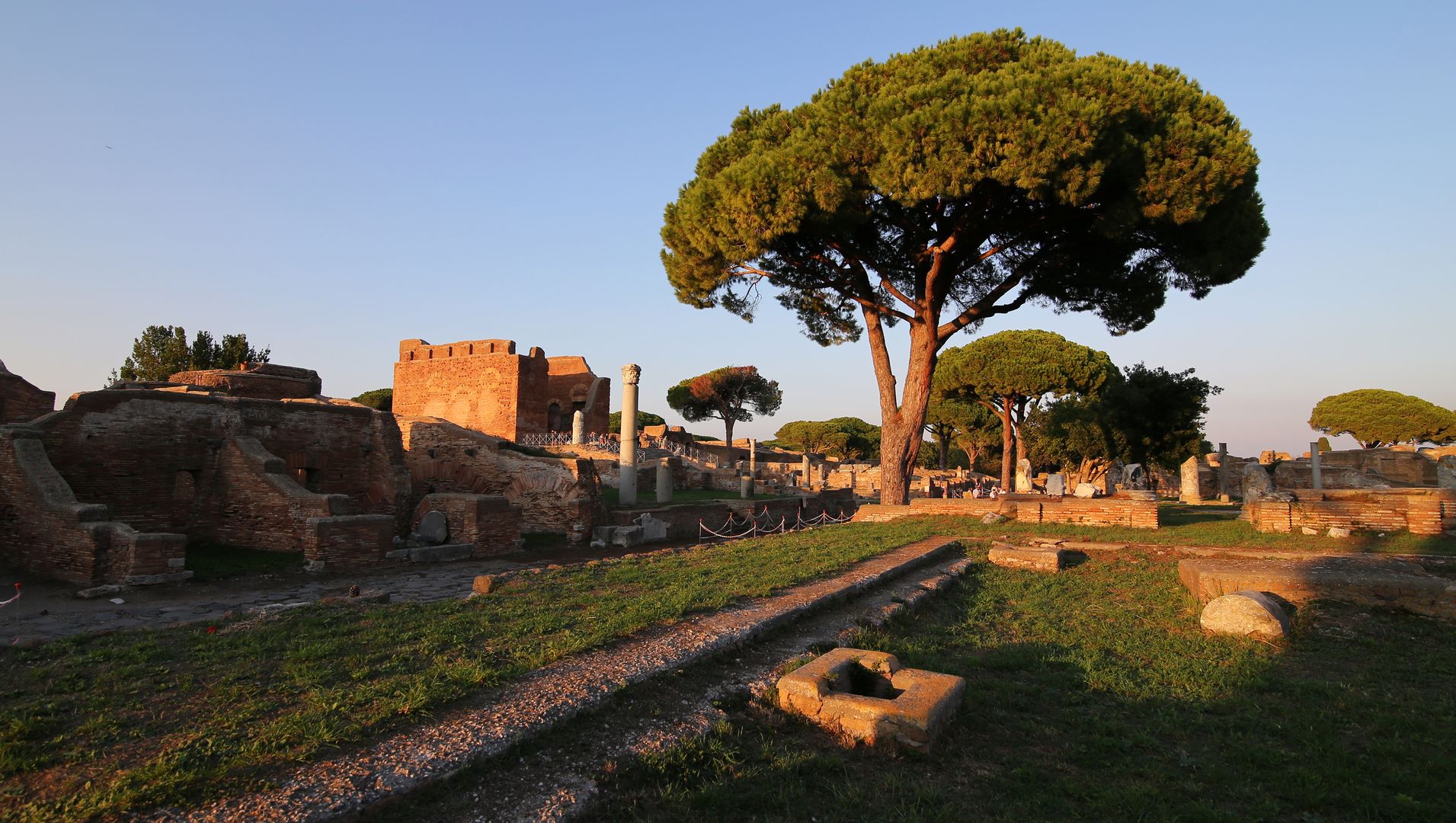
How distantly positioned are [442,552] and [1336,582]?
1057 cm

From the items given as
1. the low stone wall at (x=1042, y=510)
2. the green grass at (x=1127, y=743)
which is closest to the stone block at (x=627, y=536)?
the low stone wall at (x=1042, y=510)

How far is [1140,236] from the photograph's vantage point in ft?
46.3

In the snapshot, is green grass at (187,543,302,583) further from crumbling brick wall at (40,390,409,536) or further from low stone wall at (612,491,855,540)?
low stone wall at (612,491,855,540)

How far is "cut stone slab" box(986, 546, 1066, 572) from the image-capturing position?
8.28 meters

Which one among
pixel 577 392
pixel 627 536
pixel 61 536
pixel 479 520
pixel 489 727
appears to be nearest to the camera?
pixel 489 727

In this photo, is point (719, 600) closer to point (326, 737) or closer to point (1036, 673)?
point (1036, 673)

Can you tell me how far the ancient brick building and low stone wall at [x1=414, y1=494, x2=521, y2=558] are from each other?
48.5 feet

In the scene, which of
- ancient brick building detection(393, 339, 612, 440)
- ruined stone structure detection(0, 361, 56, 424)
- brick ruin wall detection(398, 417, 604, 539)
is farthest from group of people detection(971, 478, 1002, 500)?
ruined stone structure detection(0, 361, 56, 424)

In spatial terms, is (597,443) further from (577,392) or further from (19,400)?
(19,400)

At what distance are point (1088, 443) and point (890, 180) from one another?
14580 millimetres

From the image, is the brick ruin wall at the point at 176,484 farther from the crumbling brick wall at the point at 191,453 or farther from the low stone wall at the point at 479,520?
the low stone wall at the point at 479,520

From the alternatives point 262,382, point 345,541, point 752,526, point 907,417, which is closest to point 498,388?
point 262,382

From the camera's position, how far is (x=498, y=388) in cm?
2753

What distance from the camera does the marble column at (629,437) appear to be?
56.9 feet
